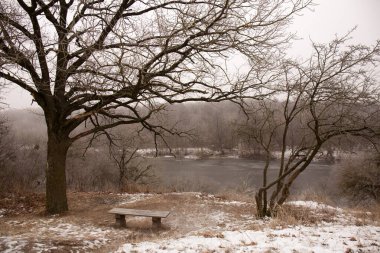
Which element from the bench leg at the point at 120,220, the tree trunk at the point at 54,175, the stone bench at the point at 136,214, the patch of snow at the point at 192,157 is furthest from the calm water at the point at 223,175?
the tree trunk at the point at 54,175

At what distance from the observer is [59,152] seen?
32.5 ft

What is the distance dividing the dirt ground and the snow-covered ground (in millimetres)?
18

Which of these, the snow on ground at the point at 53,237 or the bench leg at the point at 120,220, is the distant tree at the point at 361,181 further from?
the snow on ground at the point at 53,237

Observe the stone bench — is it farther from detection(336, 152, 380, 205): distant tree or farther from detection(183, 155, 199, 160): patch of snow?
detection(183, 155, 199, 160): patch of snow

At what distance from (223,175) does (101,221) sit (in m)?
22.4

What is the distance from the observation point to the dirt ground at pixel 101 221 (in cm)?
703

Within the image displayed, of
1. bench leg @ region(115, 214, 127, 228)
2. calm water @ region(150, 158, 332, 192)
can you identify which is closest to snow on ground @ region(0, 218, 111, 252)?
bench leg @ region(115, 214, 127, 228)

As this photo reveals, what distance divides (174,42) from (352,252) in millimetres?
5857

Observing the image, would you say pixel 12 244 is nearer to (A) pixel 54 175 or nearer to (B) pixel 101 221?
(B) pixel 101 221

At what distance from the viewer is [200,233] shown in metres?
7.20

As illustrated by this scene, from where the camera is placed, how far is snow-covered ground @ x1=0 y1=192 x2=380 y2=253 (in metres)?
5.56

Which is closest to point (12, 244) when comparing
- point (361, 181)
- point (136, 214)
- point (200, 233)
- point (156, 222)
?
point (136, 214)

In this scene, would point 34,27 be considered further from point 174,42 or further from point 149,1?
point 174,42

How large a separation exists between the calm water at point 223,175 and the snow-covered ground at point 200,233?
11627 mm
